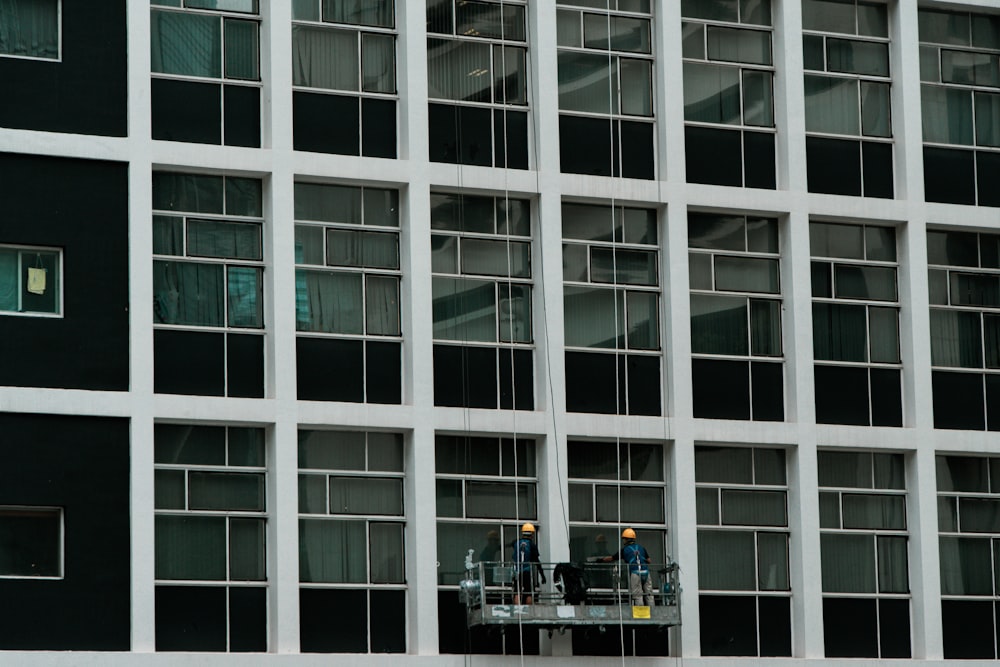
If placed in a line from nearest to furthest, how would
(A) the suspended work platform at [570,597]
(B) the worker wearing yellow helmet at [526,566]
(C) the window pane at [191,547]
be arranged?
1. (C) the window pane at [191,547]
2. (A) the suspended work platform at [570,597]
3. (B) the worker wearing yellow helmet at [526,566]

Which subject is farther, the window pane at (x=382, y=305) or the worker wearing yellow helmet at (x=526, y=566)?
the window pane at (x=382, y=305)

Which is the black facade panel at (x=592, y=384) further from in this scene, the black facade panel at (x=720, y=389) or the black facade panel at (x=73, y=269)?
the black facade panel at (x=73, y=269)

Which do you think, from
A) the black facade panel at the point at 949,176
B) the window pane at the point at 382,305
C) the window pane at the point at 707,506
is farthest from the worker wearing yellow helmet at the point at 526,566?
the black facade panel at the point at 949,176

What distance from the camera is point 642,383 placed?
43.7 m

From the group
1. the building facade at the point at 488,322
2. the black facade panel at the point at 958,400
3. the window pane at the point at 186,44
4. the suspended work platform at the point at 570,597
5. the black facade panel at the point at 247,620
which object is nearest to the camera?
the building facade at the point at 488,322

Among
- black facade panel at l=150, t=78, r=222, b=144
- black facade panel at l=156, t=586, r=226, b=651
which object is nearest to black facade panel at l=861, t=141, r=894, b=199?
black facade panel at l=150, t=78, r=222, b=144

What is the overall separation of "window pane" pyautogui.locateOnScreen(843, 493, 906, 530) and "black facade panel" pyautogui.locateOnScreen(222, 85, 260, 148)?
556 inches

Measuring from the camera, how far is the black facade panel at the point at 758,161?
45.2 metres

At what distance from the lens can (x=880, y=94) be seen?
46.8 metres

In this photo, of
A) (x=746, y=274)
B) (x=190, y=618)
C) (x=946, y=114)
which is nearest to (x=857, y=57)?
(x=946, y=114)

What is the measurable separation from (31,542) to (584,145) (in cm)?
1343

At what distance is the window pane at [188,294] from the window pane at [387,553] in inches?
195

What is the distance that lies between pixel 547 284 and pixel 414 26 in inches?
222

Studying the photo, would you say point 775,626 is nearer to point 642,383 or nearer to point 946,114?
point 642,383
